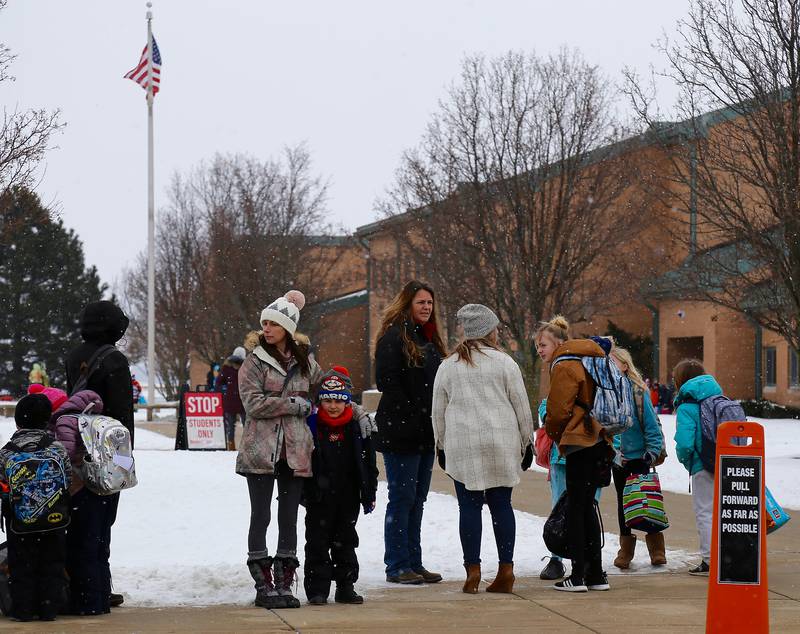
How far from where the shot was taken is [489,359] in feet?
26.5

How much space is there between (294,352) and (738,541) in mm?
2945

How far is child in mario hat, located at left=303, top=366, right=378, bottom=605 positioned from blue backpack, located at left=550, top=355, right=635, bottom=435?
1.40 m

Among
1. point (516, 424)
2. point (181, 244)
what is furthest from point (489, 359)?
point (181, 244)

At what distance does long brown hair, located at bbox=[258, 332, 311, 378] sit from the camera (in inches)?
305

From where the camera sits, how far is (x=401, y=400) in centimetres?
843

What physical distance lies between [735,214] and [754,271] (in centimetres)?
341

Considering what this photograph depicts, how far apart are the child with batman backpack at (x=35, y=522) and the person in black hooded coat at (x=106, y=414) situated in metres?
0.16

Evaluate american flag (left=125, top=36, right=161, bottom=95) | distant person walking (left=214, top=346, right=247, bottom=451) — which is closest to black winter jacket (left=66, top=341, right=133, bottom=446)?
distant person walking (left=214, top=346, right=247, bottom=451)

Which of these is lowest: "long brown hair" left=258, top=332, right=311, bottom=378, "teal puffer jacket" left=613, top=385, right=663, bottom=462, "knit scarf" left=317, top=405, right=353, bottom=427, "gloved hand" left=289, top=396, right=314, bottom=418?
"teal puffer jacket" left=613, top=385, right=663, bottom=462

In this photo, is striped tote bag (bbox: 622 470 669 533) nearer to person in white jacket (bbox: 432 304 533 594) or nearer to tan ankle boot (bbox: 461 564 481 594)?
person in white jacket (bbox: 432 304 533 594)

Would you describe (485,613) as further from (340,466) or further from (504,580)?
(340,466)

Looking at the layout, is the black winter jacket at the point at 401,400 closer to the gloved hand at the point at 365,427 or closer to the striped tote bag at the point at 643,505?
the gloved hand at the point at 365,427

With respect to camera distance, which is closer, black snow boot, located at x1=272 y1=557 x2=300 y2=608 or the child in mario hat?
black snow boot, located at x1=272 y1=557 x2=300 y2=608

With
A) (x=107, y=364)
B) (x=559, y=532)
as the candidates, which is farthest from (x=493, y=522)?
(x=107, y=364)
